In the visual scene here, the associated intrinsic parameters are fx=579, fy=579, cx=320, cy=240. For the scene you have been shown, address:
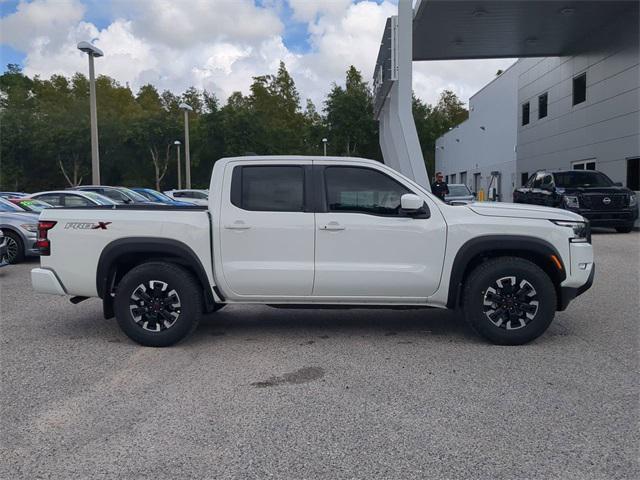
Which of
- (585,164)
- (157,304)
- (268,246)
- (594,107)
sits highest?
(594,107)

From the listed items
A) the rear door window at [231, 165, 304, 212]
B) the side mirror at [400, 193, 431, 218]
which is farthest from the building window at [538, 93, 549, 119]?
the rear door window at [231, 165, 304, 212]

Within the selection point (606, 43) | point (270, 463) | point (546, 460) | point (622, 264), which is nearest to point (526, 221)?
point (546, 460)

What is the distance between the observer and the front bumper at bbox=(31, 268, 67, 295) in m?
5.75

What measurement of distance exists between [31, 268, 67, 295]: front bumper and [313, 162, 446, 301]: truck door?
256 cm

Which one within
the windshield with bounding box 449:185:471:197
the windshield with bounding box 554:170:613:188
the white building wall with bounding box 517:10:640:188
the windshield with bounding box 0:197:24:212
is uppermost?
the white building wall with bounding box 517:10:640:188

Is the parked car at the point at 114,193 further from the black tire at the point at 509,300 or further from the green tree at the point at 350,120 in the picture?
the green tree at the point at 350,120

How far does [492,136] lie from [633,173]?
803 inches

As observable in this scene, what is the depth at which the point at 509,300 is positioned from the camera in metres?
5.50

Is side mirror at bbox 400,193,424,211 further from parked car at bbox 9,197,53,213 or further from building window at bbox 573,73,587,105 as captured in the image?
building window at bbox 573,73,587,105

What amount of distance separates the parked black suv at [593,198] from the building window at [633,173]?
10.5 feet

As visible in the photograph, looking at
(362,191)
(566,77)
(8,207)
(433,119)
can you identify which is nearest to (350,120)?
(433,119)

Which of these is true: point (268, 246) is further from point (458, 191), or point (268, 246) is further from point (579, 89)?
point (579, 89)

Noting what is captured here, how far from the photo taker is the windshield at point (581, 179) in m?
17.8

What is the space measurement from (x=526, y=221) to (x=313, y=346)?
2.38m
